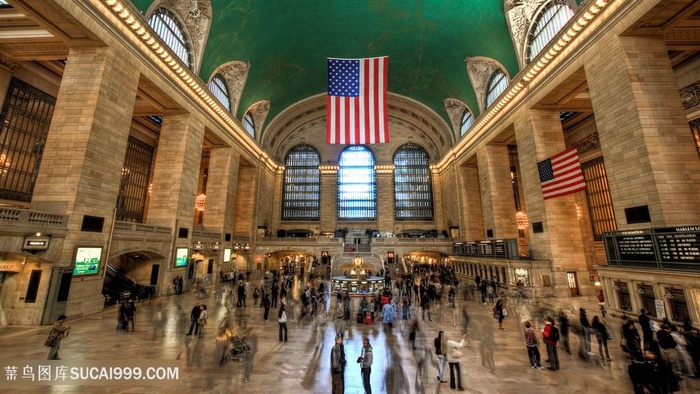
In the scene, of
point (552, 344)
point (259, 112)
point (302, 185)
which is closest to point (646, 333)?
point (552, 344)

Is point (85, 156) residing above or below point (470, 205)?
below

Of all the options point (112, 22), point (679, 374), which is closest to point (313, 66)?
point (112, 22)

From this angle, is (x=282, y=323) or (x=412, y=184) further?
(x=412, y=184)

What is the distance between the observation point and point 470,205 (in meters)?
29.3

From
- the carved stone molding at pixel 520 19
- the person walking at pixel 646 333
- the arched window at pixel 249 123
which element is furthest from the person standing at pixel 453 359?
the arched window at pixel 249 123

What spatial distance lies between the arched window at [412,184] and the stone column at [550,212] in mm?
20643

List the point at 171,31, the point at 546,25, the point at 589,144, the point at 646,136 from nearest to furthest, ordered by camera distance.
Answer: the point at 646,136 < the point at 546,25 < the point at 171,31 < the point at 589,144

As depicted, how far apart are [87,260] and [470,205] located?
28.9 metres

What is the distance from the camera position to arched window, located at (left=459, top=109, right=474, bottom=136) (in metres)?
28.1

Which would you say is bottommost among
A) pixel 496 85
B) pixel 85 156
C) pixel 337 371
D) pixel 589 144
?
pixel 337 371

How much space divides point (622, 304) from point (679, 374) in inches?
246

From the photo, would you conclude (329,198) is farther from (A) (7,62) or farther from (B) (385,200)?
(A) (7,62)

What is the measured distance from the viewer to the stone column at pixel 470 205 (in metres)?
28.6

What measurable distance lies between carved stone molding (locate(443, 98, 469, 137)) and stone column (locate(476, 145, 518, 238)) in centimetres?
678
